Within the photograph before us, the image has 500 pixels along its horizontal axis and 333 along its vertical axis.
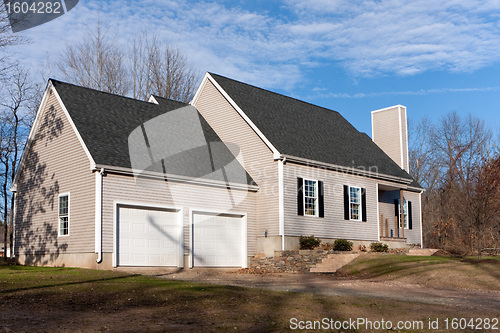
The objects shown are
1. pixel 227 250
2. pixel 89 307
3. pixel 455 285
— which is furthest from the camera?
pixel 227 250

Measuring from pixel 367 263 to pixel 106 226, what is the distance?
391 inches

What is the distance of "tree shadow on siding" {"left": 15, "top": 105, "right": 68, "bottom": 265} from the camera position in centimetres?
2045

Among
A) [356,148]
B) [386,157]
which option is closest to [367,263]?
[356,148]

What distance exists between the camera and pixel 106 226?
18391mm

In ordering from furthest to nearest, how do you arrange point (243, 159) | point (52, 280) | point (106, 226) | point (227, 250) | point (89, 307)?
point (243, 159) < point (227, 250) < point (106, 226) < point (52, 280) < point (89, 307)

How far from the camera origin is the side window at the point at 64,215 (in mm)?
19844

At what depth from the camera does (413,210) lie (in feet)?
105

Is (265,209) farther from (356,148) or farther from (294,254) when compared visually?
(356,148)

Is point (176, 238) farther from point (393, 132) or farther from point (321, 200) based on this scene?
point (393, 132)

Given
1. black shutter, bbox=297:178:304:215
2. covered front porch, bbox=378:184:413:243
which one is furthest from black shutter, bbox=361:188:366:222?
black shutter, bbox=297:178:304:215

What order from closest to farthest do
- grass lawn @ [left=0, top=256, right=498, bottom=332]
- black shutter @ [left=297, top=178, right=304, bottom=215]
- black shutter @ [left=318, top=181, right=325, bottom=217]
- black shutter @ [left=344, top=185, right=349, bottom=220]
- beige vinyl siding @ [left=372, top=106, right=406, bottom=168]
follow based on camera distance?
grass lawn @ [left=0, top=256, right=498, bottom=332] → black shutter @ [left=297, top=178, right=304, bottom=215] → black shutter @ [left=318, top=181, right=325, bottom=217] → black shutter @ [left=344, top=185, right=349, bottom=220] → beige vinyl siding @ [left=372, top=106, right=406, bottom=168]

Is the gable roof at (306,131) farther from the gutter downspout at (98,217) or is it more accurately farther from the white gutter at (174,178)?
the gutter downspout at (98,217)

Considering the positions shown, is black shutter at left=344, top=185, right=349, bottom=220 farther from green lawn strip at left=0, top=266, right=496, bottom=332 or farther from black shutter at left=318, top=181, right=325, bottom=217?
green lawn strip at left=0, top=266, right=496, bottom=332

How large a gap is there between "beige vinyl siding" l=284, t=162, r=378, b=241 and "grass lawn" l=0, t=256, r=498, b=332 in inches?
415
